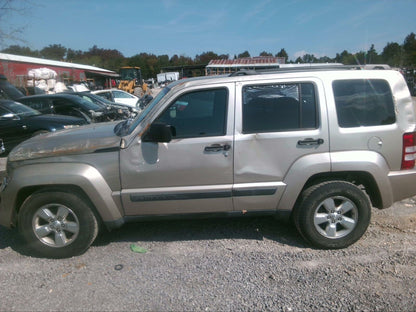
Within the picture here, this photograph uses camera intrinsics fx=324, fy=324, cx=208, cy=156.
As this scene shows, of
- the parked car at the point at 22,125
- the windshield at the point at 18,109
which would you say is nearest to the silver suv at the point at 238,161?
the parked car at the point at 22,125

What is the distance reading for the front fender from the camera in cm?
328

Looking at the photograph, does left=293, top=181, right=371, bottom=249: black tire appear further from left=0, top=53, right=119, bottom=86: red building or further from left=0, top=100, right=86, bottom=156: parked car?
left=0, top=53, right=119, bottom=86: red building

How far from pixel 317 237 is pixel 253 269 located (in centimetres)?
82

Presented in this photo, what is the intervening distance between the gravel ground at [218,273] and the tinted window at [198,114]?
1312mm

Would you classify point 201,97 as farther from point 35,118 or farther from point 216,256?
point 35,118

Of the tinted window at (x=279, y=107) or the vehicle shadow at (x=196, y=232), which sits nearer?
the tinted window at (x=279, y=107)

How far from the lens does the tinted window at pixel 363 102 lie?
11.0ft

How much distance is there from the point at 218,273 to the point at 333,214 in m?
1.38

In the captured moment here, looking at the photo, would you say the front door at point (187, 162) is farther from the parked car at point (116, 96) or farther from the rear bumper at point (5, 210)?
the parked car at point (116, 96)

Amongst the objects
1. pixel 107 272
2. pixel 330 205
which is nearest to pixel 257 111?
pixel 330 205

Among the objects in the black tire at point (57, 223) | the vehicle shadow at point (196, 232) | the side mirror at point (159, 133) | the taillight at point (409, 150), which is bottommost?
the vehicle shadow at point (196, 232)

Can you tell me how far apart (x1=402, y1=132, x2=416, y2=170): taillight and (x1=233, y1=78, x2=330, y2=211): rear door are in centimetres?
83

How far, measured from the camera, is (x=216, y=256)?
11.3 feet

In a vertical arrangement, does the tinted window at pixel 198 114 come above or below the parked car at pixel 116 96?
below
